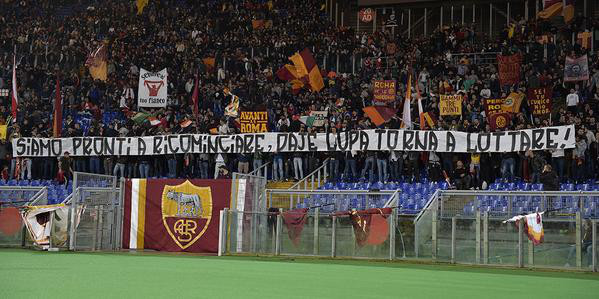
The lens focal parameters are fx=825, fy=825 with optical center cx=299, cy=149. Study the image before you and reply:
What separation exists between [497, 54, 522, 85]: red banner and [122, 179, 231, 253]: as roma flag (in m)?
12.7

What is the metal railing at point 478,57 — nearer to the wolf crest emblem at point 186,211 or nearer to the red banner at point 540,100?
the red banner at point 540,100

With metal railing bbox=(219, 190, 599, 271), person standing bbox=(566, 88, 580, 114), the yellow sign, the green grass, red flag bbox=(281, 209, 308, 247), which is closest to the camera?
the green grass

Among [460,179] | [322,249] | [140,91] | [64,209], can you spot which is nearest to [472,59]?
[460,179]

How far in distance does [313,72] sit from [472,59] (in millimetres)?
7346

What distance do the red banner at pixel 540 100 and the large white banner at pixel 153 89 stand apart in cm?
1612

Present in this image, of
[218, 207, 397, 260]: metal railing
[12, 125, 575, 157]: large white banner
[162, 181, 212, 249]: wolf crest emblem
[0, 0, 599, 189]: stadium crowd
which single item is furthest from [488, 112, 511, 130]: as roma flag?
[162, 181, 212, 249]: wolf crest emblem

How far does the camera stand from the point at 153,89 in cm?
3669

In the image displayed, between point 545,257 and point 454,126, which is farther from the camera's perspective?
point 454,126

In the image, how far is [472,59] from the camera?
36781 millimetres

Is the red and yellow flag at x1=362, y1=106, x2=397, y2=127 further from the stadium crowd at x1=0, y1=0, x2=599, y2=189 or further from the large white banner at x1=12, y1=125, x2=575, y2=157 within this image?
the large white banner at x1=12, y1=125, x2=575, y2=157

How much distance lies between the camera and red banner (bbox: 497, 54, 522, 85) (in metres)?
31.2

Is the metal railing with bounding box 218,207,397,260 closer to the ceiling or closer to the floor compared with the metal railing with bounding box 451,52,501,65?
closer to the floor

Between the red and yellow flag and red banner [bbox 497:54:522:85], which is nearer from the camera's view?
the red and yellow flag

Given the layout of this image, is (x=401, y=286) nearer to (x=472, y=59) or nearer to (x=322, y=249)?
(x=322, y=249)
